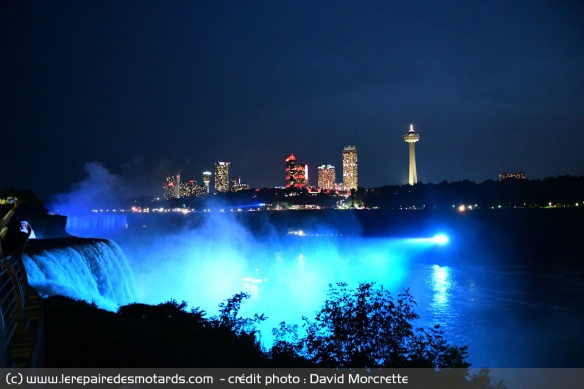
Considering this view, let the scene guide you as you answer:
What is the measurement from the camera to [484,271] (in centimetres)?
4547

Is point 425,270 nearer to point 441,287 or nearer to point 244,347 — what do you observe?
point 441,287

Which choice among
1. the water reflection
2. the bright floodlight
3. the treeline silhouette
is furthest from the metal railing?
the bright floodlight

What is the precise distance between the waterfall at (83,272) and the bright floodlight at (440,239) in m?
58.1

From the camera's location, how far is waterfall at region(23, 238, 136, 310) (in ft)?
53.8

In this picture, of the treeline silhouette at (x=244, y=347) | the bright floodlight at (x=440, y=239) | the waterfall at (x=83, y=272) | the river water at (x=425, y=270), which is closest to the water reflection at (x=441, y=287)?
the river water at (x=425, y=270)

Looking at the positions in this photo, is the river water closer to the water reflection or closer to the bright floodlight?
the water reflection

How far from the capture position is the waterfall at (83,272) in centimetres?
1639

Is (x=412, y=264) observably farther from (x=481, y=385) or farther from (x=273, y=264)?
(x=481, y=385)

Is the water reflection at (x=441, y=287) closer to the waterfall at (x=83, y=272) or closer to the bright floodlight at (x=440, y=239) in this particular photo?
the waterfall at (x=83, y=272)

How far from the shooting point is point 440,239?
76.1m

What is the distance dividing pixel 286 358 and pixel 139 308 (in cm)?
692

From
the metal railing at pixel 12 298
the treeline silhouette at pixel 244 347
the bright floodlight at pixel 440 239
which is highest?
the metal railing at pixel 12 298

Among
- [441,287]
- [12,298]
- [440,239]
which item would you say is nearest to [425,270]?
[441,287]

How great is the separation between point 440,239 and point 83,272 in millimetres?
66348
